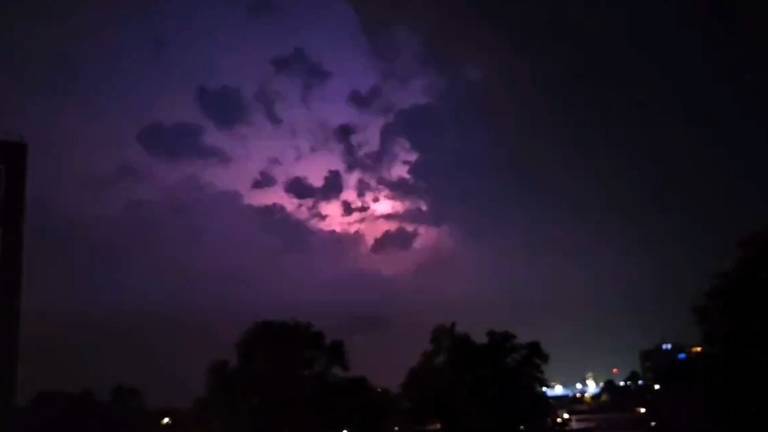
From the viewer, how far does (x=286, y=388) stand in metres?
44.2

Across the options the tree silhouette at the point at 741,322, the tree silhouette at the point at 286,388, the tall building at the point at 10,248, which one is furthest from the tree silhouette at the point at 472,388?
the tall building at the point at 10,248

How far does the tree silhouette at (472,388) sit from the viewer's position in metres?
57.3

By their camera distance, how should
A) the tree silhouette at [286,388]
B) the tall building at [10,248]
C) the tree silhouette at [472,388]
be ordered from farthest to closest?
the tree silhouette at [472,388] < the tree silhouette at [286,388] < the tall building at [10,248]

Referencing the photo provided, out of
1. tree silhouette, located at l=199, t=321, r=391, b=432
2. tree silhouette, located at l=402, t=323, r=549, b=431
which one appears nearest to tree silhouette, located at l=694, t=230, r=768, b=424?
tree silhouette, located at l=199, t=321, r=391, b=432

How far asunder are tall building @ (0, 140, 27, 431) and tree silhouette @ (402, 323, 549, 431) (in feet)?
131

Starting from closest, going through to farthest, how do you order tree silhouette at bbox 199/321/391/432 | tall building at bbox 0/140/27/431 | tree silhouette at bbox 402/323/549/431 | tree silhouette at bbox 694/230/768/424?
tall building at bbox 0/140/27/431, tree silhouette at bbox 694/230/768/424, tree silhouette at bbox 199/321/391/432, tree silhouette at bbox 402/323/549/431

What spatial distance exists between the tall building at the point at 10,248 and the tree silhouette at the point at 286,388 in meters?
23.9

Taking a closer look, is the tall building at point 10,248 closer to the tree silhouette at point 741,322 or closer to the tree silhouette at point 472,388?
the tree silhouette at point 741,322

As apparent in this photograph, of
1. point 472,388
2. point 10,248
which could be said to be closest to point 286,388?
point 472,388

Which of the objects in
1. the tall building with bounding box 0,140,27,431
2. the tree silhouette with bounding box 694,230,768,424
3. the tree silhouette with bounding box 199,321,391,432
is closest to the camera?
the tall building with bounding box 0,140,27,431

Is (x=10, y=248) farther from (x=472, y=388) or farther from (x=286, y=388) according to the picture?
(x=472, y=388)

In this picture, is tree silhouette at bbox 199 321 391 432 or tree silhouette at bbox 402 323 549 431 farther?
tree silhouette at bbox 402 323 549 431

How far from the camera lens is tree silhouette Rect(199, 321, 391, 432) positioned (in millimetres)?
42906

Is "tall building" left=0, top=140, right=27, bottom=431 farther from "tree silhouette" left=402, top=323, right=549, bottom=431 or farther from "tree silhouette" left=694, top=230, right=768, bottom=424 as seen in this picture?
"tree silhouette" left=402, top=323, right=549, bottom=431
